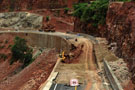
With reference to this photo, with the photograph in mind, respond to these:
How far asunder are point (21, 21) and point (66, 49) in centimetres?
3433

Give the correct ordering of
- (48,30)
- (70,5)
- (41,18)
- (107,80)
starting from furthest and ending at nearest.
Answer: (70,5) → (41,18) → (48,30) → (107,80)

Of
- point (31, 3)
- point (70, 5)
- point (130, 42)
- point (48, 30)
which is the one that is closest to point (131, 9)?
point (130, 42)

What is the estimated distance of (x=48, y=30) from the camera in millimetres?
47781

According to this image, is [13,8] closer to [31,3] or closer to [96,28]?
[31,3]

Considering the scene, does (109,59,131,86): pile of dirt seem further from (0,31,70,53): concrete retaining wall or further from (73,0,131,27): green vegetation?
(73,0,131,27): green vegetation

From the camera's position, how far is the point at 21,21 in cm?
6116

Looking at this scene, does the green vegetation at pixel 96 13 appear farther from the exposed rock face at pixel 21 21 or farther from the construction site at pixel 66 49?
the exposed rock face at pixel 21 21

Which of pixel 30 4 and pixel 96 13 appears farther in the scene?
pixel 30 4

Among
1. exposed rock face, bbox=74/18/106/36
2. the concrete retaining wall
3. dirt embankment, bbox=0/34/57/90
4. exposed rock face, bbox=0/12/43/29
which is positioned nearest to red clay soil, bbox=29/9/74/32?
exposed rock face, bbox=0/12/43/29

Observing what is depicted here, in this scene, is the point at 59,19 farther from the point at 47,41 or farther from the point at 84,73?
the point at 84,73

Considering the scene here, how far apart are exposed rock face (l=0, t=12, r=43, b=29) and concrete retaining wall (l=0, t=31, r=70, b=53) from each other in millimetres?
12960

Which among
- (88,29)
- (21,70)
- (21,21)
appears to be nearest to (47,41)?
(88,29)

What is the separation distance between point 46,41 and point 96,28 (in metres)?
11.9

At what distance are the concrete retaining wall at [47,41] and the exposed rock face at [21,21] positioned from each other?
13.0 meters
